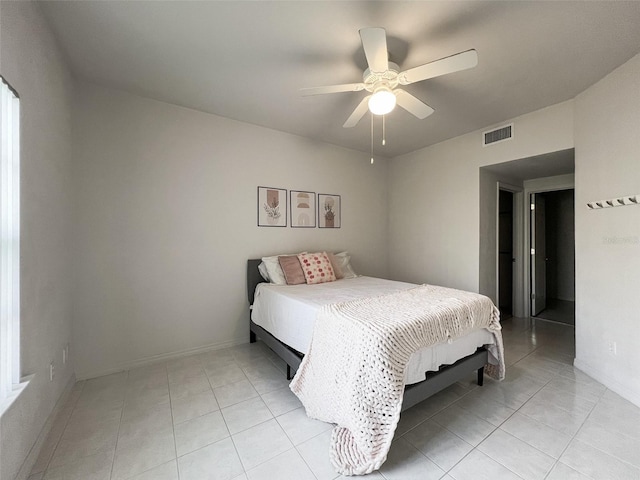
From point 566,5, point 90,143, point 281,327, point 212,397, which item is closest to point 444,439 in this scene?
point 281,327

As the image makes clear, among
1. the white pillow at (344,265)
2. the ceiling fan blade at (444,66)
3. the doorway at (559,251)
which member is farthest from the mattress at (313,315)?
the doorway at (559,251)

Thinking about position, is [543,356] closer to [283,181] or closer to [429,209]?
[429,209]

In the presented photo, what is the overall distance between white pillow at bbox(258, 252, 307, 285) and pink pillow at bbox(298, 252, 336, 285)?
0.27 metres

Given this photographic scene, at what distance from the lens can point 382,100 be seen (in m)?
1.79

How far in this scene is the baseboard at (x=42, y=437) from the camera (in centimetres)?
132

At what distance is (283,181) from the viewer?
336cm

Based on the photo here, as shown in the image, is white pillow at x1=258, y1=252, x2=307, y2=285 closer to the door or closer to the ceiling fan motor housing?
the ceiling fan motor housing

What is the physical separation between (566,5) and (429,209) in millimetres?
2555

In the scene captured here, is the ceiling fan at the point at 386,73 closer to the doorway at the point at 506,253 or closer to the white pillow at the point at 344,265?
the white pillow at the point at 344,265

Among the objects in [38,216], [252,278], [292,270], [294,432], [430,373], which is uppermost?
[38,216]

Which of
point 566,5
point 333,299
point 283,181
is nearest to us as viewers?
point 566,5

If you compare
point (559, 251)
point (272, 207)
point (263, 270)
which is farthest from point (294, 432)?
point (559, 251)

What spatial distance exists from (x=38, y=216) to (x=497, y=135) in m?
4.35

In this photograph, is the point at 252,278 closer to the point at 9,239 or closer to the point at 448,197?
the point at 9,239
